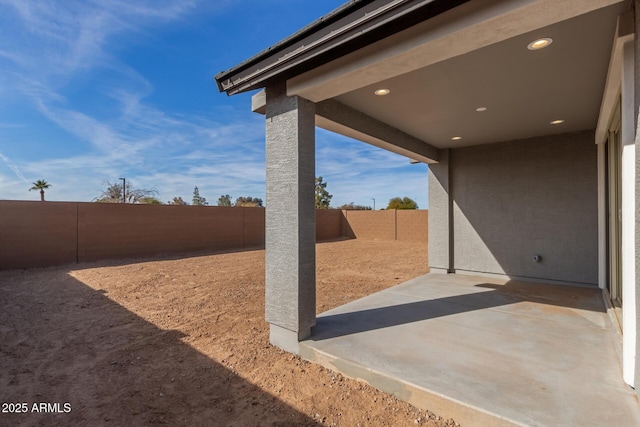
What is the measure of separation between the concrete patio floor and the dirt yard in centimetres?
17

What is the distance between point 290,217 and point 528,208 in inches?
188

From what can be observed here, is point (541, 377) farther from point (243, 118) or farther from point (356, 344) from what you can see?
point (243, 118)

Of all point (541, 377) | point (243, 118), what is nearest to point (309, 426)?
point (541, 377)

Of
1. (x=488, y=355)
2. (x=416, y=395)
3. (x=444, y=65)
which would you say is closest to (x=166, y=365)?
(x=416, y=395)

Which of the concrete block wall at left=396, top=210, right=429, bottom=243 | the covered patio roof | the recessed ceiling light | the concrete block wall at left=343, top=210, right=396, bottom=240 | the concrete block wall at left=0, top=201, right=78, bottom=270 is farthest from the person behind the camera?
the concrete block wall at left=343, top=210, right=396, bottom=240

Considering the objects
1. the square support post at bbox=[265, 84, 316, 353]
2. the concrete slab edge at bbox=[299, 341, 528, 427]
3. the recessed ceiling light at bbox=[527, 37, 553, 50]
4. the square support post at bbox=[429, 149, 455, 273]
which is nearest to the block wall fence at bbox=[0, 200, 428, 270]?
the square support post at bbox=[429, 149, 455, 273]

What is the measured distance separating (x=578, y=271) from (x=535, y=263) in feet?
1.93

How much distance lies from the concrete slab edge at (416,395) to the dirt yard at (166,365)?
57mm

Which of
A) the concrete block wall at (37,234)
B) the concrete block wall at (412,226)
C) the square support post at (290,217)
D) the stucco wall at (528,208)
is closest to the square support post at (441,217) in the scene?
the stucco wall at (528,208)

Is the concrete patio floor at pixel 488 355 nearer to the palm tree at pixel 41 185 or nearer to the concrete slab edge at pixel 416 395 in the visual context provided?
the concrete slab edge at pixel 416 395

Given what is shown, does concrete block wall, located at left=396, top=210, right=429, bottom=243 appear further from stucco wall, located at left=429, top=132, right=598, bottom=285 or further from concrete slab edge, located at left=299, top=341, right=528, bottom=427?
concrete slab edge, located at left=299, top=341, right=528, bottom=427

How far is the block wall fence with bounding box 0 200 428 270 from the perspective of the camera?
7.84 meters

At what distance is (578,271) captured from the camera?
4914 mm

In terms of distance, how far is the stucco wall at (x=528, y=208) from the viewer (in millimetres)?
4863
